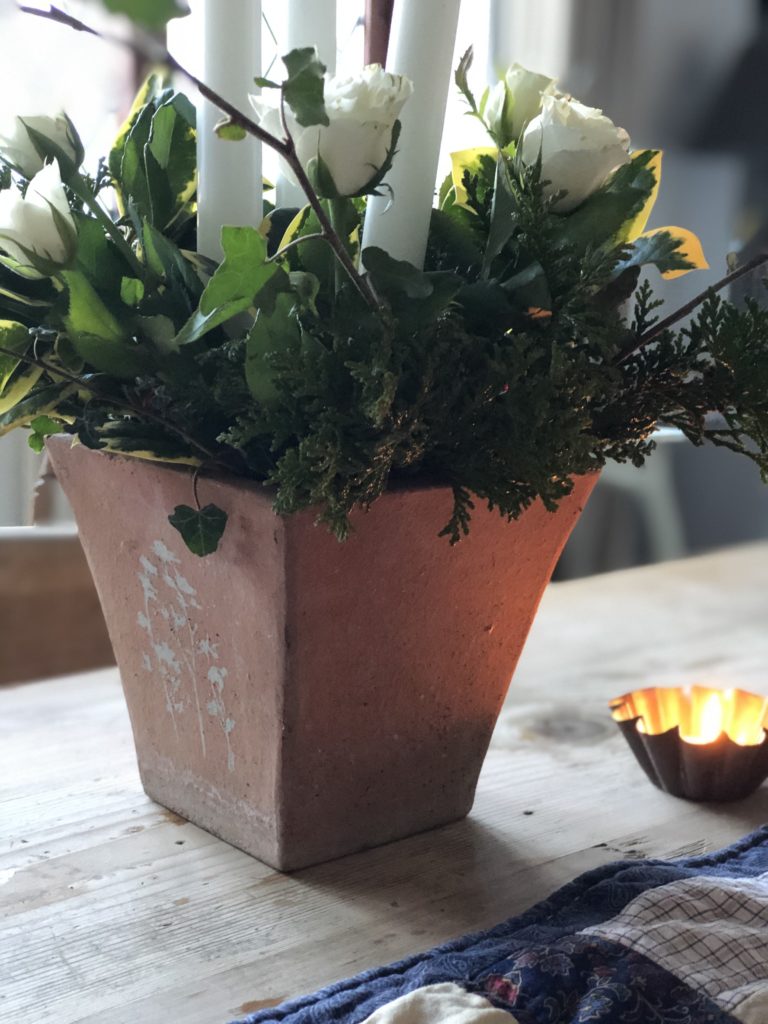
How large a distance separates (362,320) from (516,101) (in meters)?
0.14

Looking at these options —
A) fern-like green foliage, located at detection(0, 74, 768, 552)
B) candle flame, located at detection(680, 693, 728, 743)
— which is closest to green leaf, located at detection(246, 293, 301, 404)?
fern-like green foliage, located at detection(0, 74, 768, 552)

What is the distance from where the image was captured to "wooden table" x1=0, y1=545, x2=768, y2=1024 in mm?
440

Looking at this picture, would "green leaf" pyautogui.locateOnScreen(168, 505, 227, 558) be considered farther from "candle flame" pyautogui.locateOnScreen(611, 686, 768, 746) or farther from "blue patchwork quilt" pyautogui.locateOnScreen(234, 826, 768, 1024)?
"candle flame" pyautogui.locateOnScreen(611, 686, 768, 746)

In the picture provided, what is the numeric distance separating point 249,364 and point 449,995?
25 cm

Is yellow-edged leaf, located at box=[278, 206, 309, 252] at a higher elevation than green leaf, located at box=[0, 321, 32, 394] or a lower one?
higher

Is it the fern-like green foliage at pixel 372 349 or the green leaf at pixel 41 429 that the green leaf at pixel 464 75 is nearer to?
the fern-like green foliage at pixel 372 349

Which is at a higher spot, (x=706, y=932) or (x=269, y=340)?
(x=269, y=340)

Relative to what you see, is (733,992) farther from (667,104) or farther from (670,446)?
(667,104)

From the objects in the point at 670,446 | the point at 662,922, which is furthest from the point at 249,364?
the point at 670,446

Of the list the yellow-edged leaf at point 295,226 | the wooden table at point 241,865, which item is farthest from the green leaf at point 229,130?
the wooden table at point 241,865

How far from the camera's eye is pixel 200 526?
0.47 meters

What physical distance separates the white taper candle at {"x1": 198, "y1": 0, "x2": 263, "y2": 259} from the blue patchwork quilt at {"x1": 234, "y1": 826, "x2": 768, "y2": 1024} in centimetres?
32

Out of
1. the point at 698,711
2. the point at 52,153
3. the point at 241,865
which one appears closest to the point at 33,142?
the point at 52,153

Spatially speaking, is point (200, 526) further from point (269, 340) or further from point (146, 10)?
point (146, 10)
